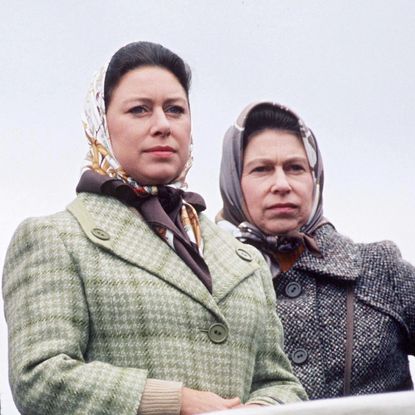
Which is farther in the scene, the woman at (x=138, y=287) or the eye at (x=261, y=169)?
the eye at (x=261, y=169)

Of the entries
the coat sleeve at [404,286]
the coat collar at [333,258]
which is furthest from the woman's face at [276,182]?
the coat sleeve at [404,286]

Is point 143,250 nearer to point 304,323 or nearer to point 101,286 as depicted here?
point 101,286

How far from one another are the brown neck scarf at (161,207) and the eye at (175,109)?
0.70 feet

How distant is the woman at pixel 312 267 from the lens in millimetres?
3926

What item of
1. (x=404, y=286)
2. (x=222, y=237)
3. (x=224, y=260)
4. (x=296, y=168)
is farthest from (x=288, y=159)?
(x=224, y=260)

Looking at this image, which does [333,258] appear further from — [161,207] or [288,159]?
Result: [161,207]

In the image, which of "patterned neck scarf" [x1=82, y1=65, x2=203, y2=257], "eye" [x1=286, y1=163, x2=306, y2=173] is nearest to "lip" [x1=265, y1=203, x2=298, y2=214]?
"eye" [x1=286, y1=163, x2=306, y2=173]

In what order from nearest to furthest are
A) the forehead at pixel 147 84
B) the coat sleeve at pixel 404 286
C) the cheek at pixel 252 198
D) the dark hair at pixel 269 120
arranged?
the forehead at pixel 147 84 < the coat sleeve at pixel 404 286 < the cheek at pixel 252 198 < the dark hair at pixel 269 120

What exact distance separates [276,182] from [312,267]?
1.08 ft

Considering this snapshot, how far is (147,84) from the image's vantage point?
126 inches

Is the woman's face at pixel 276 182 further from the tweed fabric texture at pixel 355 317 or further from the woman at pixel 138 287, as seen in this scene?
the woman at pixel 138 287

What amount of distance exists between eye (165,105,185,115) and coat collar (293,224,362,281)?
1102mm

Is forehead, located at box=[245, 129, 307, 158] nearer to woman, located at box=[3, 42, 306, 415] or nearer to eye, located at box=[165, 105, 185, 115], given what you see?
woman, located at box=[3, 42, 306, 415]

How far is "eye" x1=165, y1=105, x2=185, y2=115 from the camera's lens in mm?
3194
